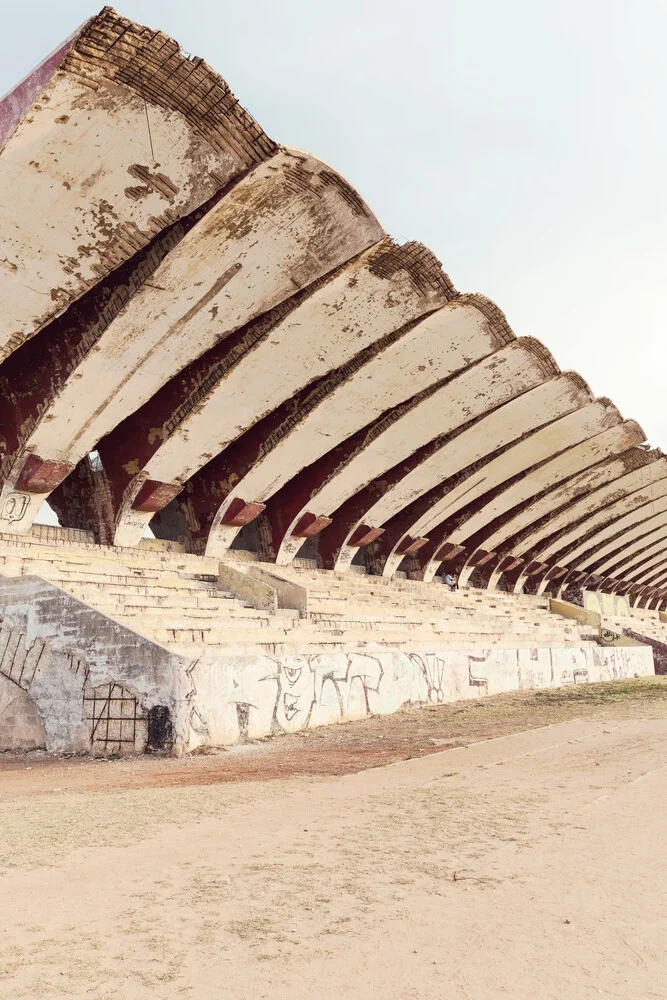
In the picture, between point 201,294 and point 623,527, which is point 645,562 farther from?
point 201,294

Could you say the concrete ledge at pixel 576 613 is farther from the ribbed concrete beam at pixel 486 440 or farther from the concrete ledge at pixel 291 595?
the concrete ledge at pixel 291 595

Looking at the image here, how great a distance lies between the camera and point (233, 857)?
4.64m

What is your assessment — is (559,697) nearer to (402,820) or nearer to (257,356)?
(257,356)

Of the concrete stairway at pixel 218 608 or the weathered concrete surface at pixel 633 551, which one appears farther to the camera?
the weathered concrete surface at pixel 633 551

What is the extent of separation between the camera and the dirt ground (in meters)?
2.95

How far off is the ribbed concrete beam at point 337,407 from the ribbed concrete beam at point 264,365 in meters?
0.57

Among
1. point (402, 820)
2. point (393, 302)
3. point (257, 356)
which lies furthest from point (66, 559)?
point (402, 820)

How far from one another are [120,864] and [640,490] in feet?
116

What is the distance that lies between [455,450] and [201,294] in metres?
11.8

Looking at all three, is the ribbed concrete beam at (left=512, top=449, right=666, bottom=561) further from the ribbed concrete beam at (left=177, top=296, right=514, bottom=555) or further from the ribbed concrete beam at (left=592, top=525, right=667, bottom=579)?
the ribbed concrete beam at (left=177, top=296, right=514, bottom=555)

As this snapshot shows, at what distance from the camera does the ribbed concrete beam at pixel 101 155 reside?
10891 millimetres

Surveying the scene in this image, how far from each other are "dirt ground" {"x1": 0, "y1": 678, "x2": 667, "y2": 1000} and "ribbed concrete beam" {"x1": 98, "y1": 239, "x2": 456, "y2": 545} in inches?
406

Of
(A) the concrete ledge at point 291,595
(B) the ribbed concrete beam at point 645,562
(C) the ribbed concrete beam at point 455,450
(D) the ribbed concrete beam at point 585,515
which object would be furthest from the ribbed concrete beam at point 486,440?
(B) the ribbed concrete beam at point 645,562

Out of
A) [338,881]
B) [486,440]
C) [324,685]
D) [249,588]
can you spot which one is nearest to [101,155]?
[249,588]
